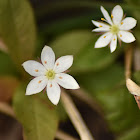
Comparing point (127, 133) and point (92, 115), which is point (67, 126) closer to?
point (92, 115)

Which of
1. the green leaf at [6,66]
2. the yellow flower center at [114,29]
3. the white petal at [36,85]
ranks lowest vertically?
the white petal at [36,85]

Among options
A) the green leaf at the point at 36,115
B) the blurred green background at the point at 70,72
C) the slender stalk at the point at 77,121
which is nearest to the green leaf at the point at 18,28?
the blurred green background at the point at 70,72

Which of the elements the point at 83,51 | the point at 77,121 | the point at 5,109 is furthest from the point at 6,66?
the point at 77,121

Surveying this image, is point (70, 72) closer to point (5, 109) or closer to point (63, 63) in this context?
point (5, 109)

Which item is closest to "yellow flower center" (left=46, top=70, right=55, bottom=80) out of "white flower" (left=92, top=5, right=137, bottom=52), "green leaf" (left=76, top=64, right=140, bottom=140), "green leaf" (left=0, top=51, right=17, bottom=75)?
"white flower" (left=92, top=5, right=137, bottom=52)

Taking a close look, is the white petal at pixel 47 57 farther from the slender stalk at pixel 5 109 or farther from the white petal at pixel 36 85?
the slender stalk at pixel 5 109

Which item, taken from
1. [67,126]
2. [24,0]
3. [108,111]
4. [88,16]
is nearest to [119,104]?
[108,111]
